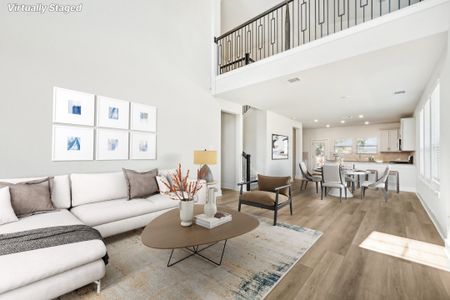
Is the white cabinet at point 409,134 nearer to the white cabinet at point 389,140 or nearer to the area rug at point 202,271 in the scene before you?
the white cabinet at point 389,140

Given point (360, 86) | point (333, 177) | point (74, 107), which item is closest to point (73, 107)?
point (74, 107)

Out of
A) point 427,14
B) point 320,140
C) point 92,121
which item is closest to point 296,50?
point 427,14

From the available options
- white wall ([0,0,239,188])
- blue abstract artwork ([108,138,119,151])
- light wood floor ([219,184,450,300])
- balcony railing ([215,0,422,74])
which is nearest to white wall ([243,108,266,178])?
balcony railing ([215,0,422,74])

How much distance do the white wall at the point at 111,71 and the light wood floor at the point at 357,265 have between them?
8.15 feet

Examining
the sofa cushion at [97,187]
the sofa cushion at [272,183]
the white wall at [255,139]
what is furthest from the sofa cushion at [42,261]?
the white wall at [255,139]

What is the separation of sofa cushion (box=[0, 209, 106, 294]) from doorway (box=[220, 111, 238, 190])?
4.54 meters

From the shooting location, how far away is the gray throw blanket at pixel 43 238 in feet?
4.92

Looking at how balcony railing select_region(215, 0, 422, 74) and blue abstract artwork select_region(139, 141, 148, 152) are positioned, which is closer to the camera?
blue abstract artwork select_region(139, 141, 148, 152)

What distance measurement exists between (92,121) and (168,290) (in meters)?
2.77

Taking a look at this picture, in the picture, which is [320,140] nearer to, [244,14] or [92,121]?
[244,14]

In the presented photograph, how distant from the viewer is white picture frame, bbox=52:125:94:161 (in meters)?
2.87

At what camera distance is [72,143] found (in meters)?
2.99

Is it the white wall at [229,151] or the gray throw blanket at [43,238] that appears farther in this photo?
the white wall at [229,151]

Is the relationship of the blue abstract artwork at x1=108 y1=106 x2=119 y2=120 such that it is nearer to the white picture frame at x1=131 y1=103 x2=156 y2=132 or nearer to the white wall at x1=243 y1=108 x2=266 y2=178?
the white picture frame at x1=131 y1=103 x2=156 y2=132
